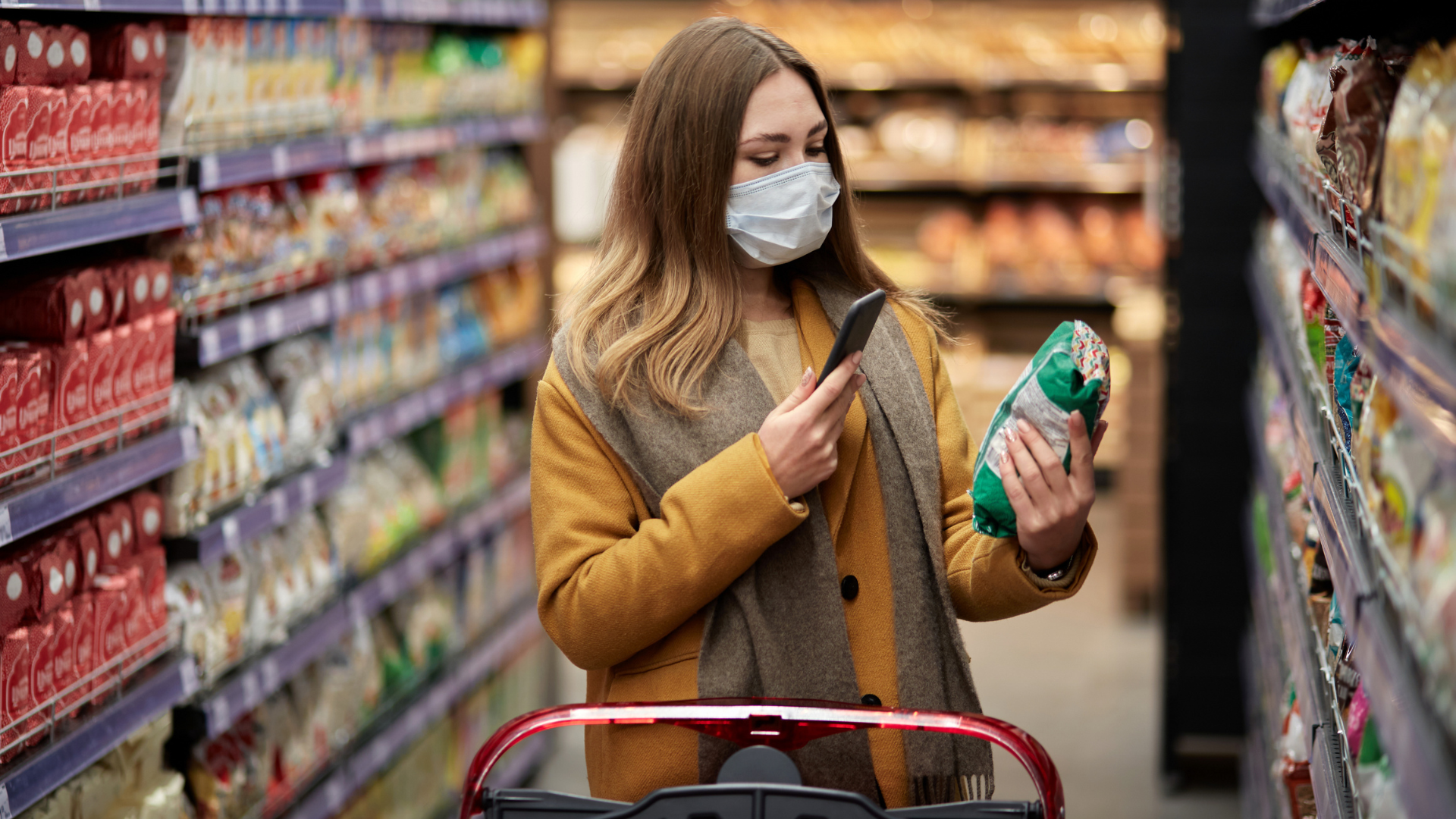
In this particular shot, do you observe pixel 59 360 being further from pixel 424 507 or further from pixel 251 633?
pixel 424 507

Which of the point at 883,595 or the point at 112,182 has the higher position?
the point at 112,182

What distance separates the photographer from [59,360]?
2115 mm

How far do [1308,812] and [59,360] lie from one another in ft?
6.59

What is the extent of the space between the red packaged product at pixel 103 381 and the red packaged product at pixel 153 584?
0.22m

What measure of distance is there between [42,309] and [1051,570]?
150cm

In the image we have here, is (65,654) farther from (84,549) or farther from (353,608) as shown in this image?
(353,608)

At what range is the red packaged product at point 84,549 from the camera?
87.1 inches

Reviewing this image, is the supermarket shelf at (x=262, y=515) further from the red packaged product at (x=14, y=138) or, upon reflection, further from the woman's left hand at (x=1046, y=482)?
the woman's left hand at (x=1046, y=482)

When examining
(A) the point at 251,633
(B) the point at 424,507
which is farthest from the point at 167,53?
(B) the point at 424,507

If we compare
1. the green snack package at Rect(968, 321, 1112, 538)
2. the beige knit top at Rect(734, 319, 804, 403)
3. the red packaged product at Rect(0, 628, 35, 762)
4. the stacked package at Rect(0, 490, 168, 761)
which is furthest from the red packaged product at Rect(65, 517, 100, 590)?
the green snack package at Rect(968, 321, 1112, 538)

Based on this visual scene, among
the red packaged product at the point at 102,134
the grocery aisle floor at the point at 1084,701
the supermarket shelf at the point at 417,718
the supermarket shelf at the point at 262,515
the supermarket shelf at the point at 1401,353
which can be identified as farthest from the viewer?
the grocery aisle floor at the point at 1084,701

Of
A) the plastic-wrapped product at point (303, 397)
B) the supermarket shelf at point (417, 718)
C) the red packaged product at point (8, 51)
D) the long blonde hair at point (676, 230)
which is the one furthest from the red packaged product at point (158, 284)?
the supermarket shelf at point (417, 718)

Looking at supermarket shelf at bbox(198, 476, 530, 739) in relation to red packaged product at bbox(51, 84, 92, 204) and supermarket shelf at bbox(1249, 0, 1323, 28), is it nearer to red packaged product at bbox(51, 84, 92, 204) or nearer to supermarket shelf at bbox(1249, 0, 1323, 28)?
red packaged product at bbox(51, 84, 92, 204)

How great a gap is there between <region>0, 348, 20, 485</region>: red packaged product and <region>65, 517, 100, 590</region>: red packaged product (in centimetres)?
23
